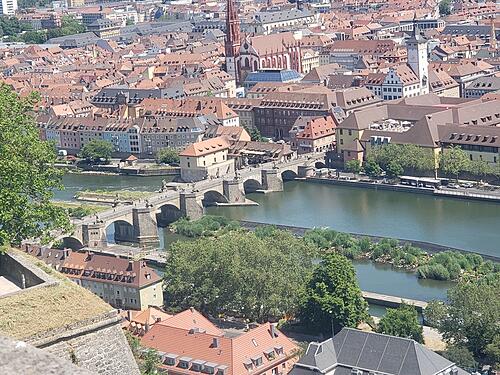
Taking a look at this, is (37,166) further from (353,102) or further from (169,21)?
(169,21)

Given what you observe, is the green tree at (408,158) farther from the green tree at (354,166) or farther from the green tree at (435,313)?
the green tree at (435,313)

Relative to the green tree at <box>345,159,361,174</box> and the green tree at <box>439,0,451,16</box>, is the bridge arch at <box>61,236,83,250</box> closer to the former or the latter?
the green tree at <box>345,159,361,174</box>

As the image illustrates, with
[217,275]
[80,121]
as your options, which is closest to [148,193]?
Result: [80,121]

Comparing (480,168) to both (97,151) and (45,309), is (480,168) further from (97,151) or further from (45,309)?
(45,309)

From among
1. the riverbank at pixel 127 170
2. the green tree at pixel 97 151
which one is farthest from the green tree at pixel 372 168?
the green tree at pixel 97 151

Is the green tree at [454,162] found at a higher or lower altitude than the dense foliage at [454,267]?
higher

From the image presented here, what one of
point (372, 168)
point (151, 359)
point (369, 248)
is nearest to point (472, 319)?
point (151, 359)

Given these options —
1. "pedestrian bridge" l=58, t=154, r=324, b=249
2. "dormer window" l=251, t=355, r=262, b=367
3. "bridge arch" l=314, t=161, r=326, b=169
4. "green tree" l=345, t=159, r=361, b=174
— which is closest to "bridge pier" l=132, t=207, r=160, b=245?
"pedestrian bridge" l=58, t=154, r=324, b=249
